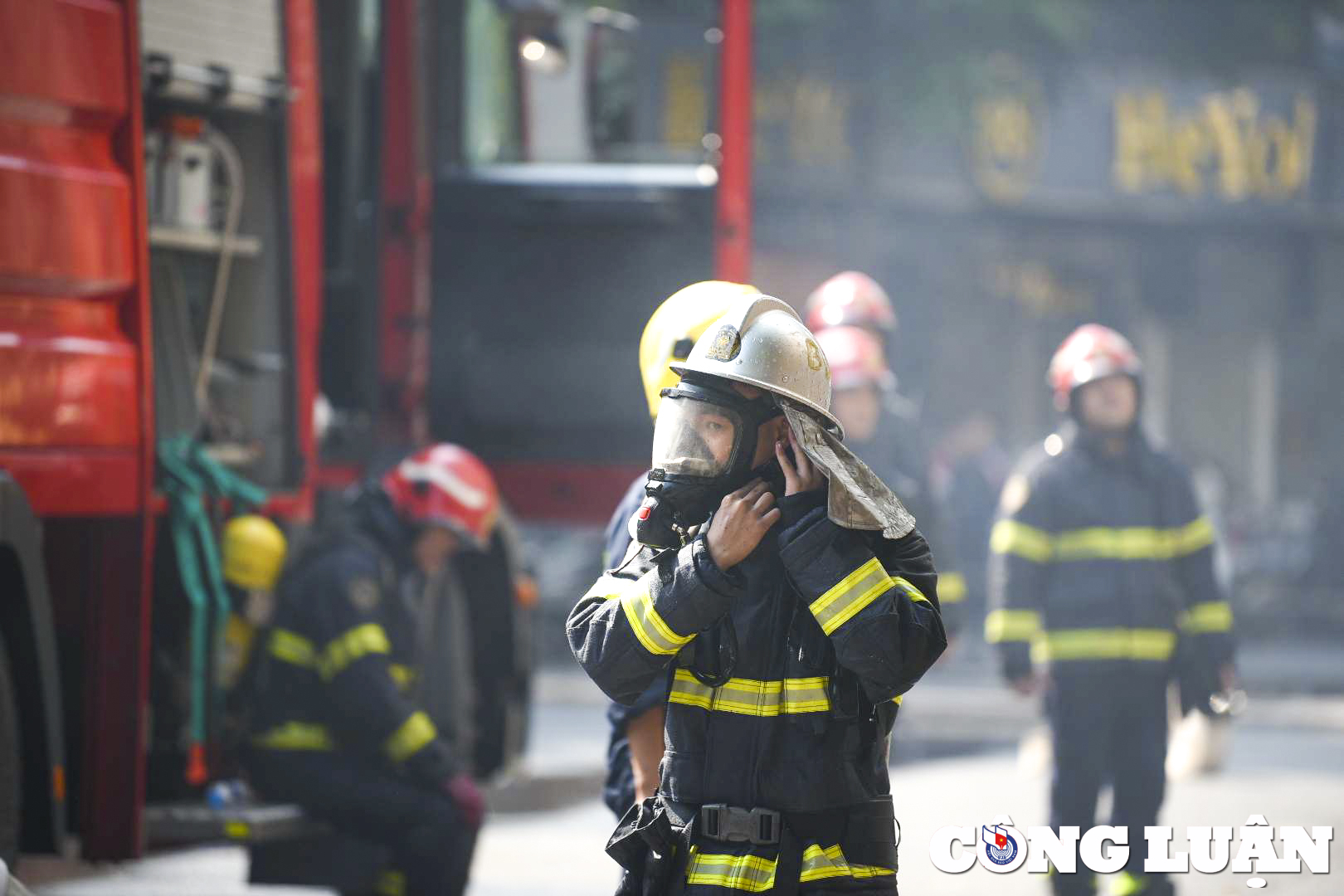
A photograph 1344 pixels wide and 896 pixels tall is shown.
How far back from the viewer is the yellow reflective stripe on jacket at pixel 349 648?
5.58m

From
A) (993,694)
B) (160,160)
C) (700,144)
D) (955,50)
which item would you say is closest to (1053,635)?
(700,144)

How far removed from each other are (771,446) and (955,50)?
14.8m

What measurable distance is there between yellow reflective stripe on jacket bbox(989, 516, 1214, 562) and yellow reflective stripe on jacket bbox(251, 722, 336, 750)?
6.81ft

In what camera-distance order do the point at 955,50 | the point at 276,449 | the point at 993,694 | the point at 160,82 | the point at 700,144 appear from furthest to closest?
1. the point at 955,50
2. the point at 993,694
3. the point at 700,144
4. the point at 276,449
5. the point at 160,82

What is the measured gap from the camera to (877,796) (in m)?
3.43

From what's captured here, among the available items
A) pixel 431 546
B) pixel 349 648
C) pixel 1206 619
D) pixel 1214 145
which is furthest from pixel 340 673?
pixel 1214 145

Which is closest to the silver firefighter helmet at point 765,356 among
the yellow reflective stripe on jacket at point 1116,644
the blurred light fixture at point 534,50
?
the yellow reflective stripe on jacket at point 1116,644

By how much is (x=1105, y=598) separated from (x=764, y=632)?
2971mm

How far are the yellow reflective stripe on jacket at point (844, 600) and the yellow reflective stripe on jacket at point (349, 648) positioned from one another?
252cm

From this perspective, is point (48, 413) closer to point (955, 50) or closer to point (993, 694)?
point (993, 694)

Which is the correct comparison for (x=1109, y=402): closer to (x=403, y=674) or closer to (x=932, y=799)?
(x=403, y=674)

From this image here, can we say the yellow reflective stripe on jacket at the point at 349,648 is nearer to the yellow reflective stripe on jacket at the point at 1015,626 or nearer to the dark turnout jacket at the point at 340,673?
the dark turnout jacket at the point at 340,673

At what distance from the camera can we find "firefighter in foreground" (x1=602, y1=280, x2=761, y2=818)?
13.1ft

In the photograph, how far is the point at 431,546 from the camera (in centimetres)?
616
